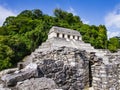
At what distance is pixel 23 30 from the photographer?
144ft

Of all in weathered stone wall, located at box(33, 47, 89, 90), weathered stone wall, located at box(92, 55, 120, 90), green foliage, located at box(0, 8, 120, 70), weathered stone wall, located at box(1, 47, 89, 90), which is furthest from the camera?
green foliage, located at box(0, 8, 120, 70)

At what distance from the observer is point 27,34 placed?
129 ft

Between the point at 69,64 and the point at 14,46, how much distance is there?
24.7m

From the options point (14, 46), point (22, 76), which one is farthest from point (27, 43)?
point (22, 76)

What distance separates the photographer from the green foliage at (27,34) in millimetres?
28284

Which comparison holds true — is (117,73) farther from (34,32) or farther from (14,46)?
(34,32)

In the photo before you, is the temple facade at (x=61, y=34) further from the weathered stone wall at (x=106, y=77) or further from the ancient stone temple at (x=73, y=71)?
the weathered stone wall at (x=106, y=77)

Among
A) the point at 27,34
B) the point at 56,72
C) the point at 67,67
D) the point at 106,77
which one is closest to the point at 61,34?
the point at 27,34

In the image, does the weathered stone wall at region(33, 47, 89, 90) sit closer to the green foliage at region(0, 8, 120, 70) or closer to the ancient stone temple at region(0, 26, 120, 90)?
the ancient stone temple at region(0, 26, 120, 90)

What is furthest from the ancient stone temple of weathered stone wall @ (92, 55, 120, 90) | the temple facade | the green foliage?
the temple facade

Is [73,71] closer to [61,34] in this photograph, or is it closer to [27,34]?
[61,34]

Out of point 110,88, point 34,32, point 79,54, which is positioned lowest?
point 110,88

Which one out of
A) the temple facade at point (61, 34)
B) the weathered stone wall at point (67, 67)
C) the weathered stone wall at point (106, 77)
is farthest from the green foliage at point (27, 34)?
the weathered stone wall at point (106, 77)

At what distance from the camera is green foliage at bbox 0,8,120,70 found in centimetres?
2828
